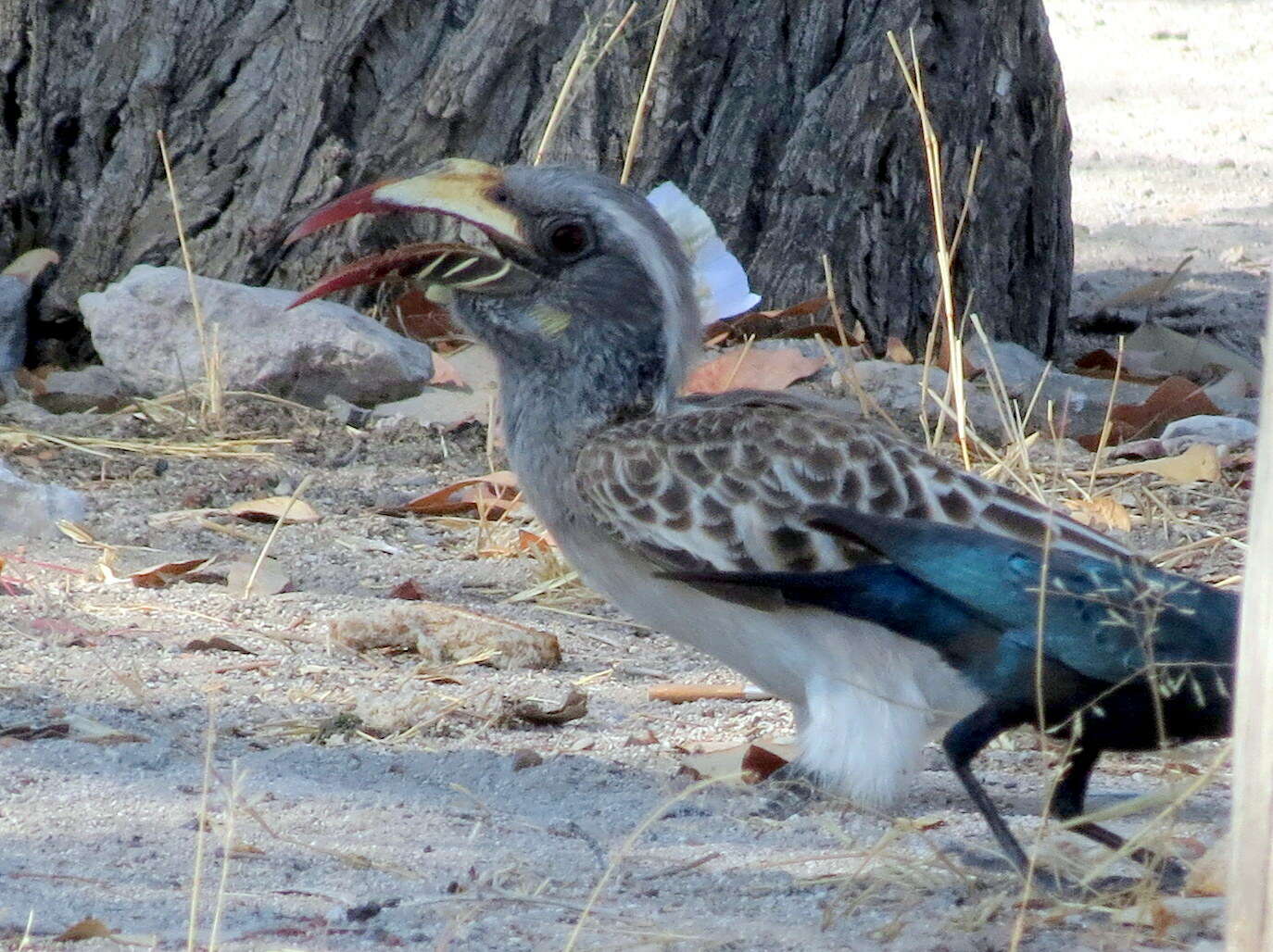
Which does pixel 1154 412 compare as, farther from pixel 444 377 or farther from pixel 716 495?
pixel 716 495

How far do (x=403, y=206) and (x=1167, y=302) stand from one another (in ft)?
15.4

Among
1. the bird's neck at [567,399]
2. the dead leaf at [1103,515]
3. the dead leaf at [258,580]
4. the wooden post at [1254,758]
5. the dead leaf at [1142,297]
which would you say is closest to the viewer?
the wooden post at [1254,758]

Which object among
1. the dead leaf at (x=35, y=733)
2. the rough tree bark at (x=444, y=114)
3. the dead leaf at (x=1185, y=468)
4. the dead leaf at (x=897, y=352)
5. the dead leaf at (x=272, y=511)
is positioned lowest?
the dead leaf at (x=35, y=733)

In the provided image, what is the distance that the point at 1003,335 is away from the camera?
6.22 metres

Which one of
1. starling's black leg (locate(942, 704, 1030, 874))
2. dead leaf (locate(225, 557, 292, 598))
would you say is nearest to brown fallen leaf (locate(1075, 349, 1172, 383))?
dead leaf (locate(225, 557, 292, 598))

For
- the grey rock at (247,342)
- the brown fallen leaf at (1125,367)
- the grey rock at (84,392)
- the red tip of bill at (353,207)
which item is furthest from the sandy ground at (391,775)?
the brown fallen leaf at (1125,367)

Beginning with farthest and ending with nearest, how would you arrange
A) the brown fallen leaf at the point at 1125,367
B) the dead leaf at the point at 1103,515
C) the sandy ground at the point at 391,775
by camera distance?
the brown fallen leaf at the point at 1125,367 → the dead leaf at the point at 1103,515 → the sandy ground at the point at 391,775

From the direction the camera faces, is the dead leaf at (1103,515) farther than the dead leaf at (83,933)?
Yes

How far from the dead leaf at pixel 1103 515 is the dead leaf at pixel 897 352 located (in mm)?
1249

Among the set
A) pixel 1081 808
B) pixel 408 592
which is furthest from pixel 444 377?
pixel 1081 808

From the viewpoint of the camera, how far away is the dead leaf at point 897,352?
592 centimetres

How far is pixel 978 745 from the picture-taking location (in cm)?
266

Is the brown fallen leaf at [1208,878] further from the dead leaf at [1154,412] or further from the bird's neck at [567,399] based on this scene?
the dead leaf at [1154,412]

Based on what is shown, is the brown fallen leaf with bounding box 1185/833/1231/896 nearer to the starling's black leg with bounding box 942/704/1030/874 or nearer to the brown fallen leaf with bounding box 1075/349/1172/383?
the starling's black leg with bounding box 942/704/1030/874
